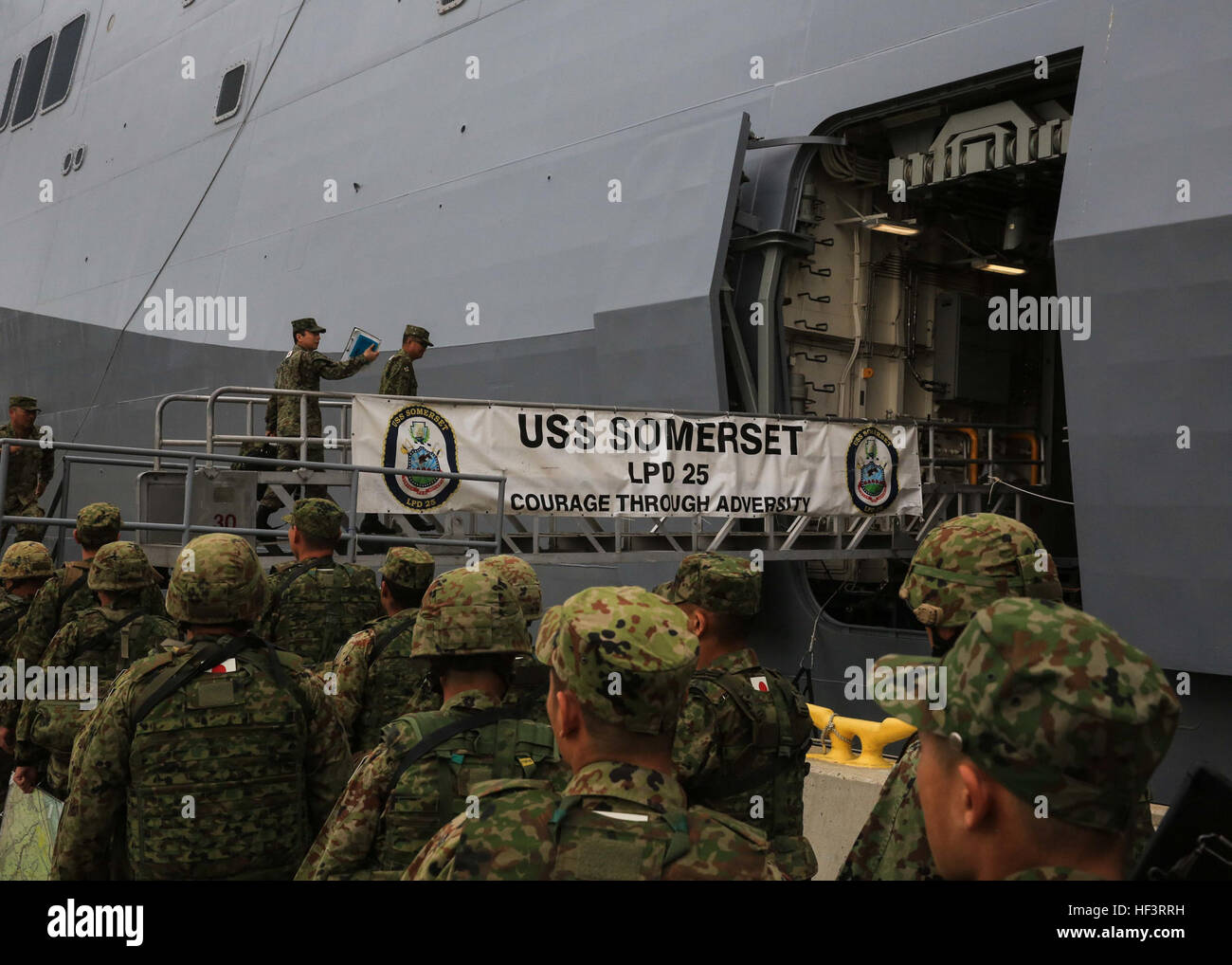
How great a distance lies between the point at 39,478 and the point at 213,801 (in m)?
7.75

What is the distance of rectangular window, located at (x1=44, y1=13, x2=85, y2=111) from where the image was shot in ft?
59.3

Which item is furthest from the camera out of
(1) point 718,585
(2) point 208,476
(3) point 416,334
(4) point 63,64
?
(4) point 63,64

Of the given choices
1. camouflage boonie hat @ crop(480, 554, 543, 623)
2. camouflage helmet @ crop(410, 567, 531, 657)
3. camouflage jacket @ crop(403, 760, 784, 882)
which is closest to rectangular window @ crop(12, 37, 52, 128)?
camouflage boonie hat @ crop(480, 554, 543, 623)

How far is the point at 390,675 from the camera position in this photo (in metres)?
4.00

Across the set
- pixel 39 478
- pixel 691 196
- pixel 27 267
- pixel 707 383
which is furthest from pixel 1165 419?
pixel 27 267

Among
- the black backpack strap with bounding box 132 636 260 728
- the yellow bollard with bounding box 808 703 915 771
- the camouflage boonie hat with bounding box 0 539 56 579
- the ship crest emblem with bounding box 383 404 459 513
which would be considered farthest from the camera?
the ship crest emblem with bounding box 383 404 459 513

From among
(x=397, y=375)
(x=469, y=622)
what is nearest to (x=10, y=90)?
(x=397, y=375)

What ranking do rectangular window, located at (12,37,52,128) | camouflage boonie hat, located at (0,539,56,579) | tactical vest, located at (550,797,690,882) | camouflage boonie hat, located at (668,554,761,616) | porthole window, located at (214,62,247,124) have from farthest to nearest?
rectangular window, located at (12,37,52,128), porthole window, located at (214,62,247,124), camouflage boonie hat, located at (0,539,56,579), camouflage boonie hat, located at (668,554,761,616), tactical vest, located at (550,797,690,882)

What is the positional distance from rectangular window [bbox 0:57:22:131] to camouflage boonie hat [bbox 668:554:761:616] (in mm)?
20136

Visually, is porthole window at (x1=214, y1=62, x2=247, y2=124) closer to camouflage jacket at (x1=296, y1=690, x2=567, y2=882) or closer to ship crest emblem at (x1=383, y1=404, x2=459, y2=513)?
ship crest emblem at (x1=383, y1=404, x2=459, y2=513)

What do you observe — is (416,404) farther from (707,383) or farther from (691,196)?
(691,196)

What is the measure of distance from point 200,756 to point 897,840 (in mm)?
1625

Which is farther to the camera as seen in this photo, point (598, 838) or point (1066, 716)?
point (598, 838)

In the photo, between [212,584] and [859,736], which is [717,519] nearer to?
[859,736]
